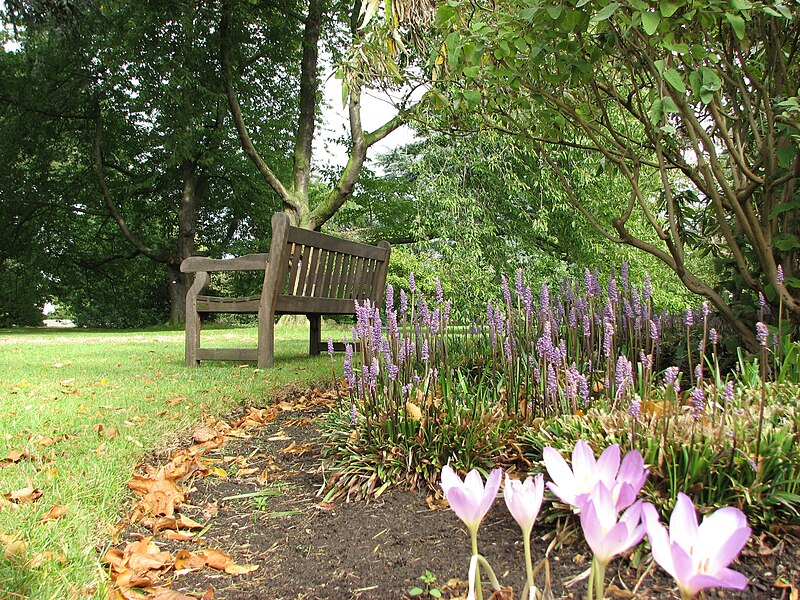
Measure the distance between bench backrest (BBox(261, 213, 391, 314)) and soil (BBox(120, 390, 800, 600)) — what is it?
3.07 metres

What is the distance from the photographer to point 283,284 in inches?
227

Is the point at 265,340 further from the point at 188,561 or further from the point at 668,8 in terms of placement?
the point at 668,8

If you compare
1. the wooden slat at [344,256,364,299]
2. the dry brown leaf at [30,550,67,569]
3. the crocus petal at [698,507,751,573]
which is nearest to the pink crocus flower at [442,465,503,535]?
the crocus petal at [698,507,751,573]

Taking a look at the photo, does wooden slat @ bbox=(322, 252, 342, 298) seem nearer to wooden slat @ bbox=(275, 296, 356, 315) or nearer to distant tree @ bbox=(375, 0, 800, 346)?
wooden slat @ bbox=(275, 296, 356, 315)

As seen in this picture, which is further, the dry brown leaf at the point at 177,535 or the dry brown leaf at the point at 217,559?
the dry brown leaf at the point at 177,535

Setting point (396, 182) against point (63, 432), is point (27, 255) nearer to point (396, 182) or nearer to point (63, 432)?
point (396, 182)

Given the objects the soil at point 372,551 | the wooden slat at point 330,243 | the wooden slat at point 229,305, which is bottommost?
the soil at point 372,551

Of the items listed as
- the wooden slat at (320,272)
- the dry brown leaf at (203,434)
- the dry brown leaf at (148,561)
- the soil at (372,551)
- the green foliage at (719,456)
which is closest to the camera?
the soil at (372,551)

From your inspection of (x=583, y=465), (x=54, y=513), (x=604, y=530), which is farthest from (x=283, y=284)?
(x=604, y=530)

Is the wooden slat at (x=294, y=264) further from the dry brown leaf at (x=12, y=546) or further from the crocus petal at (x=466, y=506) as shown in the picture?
the crocus petal at (x=466, y=506)

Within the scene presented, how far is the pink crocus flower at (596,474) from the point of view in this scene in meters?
0.77

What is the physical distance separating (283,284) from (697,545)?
5289 mm

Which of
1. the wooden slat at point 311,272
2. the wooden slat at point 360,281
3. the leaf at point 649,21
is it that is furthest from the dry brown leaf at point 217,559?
the wooden slat at point 360,281

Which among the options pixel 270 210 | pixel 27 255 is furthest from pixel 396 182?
pixel 27 255
